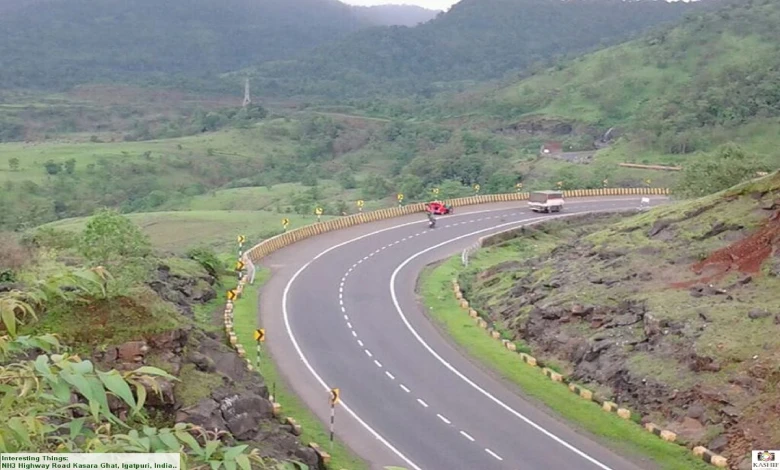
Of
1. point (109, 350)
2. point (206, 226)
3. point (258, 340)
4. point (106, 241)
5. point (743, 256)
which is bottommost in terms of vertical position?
point (206, 226)

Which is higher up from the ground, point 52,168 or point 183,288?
point 183,288

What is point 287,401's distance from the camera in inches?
1113

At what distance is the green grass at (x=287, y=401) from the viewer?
24250 millimetres

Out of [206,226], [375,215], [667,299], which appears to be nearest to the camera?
[667,299]

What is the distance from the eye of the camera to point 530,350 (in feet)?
110

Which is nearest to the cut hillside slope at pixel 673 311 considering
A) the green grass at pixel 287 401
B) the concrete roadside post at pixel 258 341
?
the green grass at pixel 287 401

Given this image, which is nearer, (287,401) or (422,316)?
(287,401)

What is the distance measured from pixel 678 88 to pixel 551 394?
96497 millimetres

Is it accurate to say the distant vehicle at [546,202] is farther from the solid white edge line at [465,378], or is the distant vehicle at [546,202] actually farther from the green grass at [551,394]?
the green grass at [551,394]

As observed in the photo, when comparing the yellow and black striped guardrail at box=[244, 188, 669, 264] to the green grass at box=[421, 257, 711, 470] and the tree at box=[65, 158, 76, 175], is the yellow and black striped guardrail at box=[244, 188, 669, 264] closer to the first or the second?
the green grass at box=[421, 257, 711, 470]

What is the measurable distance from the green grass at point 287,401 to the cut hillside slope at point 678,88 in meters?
62.4

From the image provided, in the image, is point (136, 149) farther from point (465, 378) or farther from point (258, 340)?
point (465, 378)

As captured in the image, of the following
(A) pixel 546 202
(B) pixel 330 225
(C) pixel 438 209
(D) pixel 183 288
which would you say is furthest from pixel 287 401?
(A) pixel 546 202

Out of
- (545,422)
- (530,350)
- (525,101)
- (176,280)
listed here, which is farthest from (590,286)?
(525,101)
